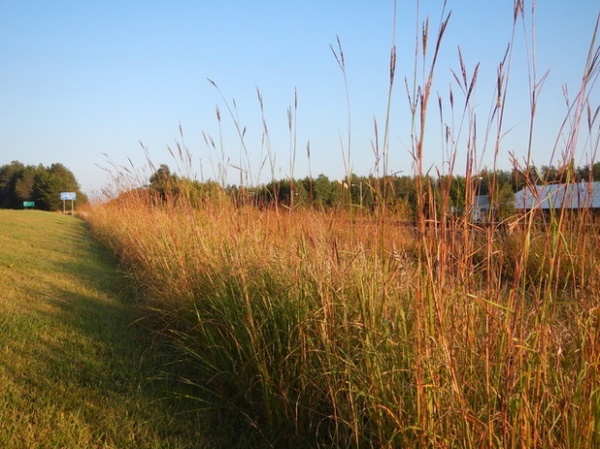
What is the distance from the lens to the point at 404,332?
1.86 meters

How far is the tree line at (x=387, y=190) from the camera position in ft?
5.94

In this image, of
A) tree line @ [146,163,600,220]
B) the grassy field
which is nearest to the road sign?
tree line @ [146,163,600,220]

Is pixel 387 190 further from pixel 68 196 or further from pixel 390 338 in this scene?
pixel 68 196

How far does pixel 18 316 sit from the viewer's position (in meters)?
3.90

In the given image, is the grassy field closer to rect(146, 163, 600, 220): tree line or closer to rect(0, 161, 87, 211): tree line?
rect(146, 163, 600, 220): tree line

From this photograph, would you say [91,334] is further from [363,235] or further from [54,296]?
[363,235]

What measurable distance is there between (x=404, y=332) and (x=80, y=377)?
2035mm

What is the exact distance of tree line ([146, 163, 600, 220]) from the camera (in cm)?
181

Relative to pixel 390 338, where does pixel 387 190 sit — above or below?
above

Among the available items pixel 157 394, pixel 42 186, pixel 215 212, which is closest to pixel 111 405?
pixel 157 394

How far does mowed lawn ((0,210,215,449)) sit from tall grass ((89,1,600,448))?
289 millimetres

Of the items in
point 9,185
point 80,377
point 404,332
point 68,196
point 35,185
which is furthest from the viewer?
point 9,185

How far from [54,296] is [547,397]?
15.1 ft

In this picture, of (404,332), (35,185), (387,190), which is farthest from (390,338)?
(35,185)
